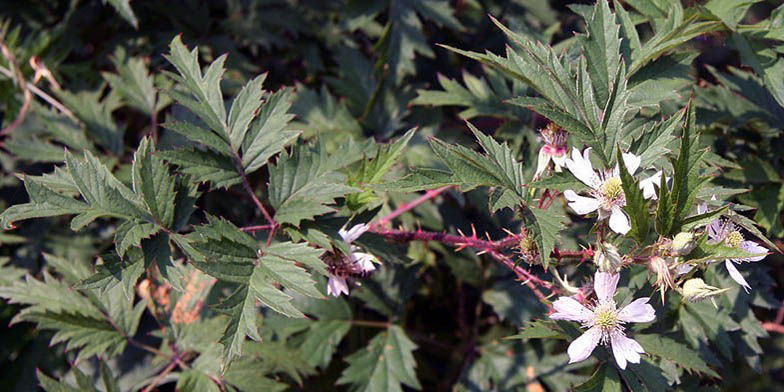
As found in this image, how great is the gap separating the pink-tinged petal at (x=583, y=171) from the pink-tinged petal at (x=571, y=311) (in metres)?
0.21

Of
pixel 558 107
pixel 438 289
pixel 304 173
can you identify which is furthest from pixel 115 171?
pixel 558 107

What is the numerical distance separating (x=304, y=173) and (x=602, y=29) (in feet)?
2.31

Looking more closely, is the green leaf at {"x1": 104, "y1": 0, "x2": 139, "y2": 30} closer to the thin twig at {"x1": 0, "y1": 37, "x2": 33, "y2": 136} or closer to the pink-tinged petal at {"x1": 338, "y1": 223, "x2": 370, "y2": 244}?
the thin twig at {"x1": 0, "y1": 37, "x2": 33, "y2": 136}

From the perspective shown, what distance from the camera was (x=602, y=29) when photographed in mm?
1279

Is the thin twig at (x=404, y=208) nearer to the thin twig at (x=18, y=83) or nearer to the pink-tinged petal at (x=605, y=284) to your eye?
the pink-tinged petal at (x=605, y=284)

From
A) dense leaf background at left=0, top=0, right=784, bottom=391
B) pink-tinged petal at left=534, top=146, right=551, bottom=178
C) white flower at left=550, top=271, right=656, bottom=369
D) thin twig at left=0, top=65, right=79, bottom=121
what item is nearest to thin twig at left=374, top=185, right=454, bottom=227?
dense leaf background at left=0, top=0, right=784, bottom=391

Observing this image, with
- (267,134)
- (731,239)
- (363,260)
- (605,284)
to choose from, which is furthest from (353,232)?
(731,239)

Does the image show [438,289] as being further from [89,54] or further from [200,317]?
[89,54]

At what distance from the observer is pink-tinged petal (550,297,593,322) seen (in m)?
1.11

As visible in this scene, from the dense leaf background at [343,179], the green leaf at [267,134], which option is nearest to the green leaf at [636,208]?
the dense leaf background at [343,179]

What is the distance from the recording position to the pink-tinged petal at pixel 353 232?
1337 millimetres

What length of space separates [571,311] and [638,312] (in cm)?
12

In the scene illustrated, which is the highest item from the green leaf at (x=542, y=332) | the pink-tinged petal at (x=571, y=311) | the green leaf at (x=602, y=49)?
the green leaf at (x=602, y=49)

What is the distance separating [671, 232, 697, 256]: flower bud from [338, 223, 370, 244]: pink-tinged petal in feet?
1.99
